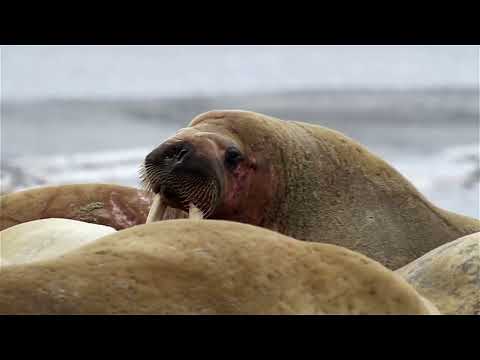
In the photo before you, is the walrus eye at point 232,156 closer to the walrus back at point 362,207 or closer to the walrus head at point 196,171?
the walrus head at point 196,171

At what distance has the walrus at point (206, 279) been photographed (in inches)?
105

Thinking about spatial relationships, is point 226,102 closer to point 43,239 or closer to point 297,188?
point 297,188

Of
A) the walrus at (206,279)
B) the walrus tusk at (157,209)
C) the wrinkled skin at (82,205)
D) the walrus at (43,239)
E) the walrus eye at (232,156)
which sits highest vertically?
the walrus at (206,279)

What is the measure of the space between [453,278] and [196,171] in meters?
1.80

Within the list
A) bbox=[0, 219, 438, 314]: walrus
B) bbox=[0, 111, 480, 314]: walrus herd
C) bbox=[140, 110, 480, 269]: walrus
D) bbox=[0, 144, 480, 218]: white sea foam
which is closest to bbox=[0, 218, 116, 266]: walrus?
bbox=[0, 111, 480, 314]: walrus herd

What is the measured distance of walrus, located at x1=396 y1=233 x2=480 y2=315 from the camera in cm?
363

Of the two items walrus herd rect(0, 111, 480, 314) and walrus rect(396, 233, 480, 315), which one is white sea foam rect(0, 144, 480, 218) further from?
walrus rect(396, 233, 480, 315)

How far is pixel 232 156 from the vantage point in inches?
220

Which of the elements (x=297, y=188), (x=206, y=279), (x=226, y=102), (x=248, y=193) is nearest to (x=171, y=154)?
(x=248, y=193)

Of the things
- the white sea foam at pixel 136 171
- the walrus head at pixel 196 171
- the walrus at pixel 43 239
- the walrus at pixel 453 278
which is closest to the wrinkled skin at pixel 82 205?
the walrus head at pixel 196 171

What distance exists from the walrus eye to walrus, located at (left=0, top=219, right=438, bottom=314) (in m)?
2.51

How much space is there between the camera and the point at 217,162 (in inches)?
213
